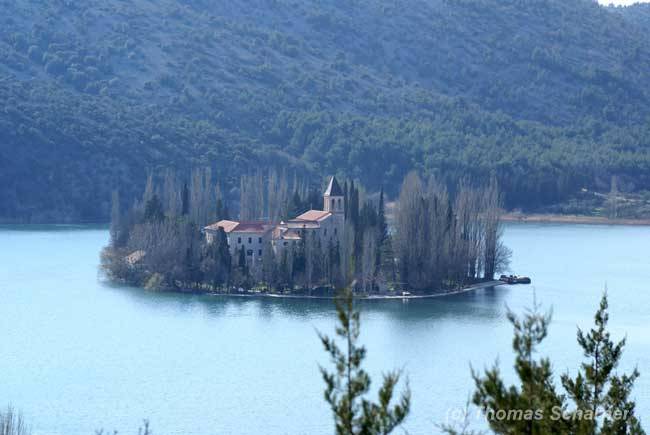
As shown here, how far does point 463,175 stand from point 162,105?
2616cm

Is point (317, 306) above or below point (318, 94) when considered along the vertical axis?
below

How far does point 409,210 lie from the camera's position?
1722 inches

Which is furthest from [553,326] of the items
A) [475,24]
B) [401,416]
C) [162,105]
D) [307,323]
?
[475,24]

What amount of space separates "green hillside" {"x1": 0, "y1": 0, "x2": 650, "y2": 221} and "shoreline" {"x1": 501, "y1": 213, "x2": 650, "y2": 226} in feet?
8.95

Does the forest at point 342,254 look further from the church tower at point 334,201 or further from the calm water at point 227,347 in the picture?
the calm water at point 227,347

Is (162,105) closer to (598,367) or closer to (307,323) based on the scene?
(307,323)

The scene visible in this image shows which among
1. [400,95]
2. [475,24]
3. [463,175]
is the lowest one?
[463,175]

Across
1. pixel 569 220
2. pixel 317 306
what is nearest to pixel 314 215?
pixel 317 306

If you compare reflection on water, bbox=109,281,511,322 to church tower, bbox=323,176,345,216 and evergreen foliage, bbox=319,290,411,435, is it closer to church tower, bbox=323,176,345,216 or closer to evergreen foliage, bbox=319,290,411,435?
church tower, bbox=323,176,345,216

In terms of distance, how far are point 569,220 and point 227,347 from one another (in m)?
55.6

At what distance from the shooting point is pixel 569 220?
86000mm

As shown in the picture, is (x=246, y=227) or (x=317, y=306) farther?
(x=246, y=227)

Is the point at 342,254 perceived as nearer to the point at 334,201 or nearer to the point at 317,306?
the point at 317,306

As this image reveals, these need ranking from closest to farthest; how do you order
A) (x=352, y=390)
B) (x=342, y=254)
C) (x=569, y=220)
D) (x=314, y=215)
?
(x=352, y=390) → (x=342, y=254) → (x=314, y=215) → (x=569, y=220)
